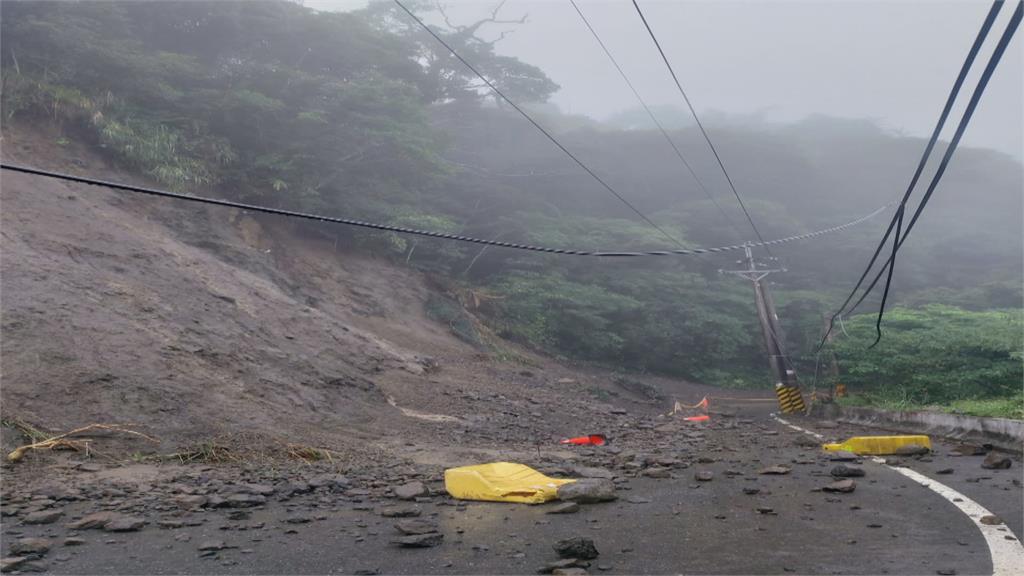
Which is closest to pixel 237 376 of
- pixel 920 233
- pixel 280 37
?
pixel 280 37

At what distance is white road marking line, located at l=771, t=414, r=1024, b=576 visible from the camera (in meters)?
4.11

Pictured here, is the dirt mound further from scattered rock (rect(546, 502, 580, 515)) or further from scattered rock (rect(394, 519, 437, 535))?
scattered rock (rect(546, 502, 580, 515))

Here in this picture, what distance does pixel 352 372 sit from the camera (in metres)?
14.1

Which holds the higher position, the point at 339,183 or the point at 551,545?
the point at 339,183

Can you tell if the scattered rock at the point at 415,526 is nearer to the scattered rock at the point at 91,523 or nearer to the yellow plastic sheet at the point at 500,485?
the yellow plastic sheet at the point at 500,485

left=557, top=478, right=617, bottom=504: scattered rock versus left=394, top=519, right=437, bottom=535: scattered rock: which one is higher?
left=557, top=478, right=617, bottom=504: scattered rock

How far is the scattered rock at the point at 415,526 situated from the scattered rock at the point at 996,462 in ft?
20.3

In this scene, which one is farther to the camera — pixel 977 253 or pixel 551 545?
pixel 977 253

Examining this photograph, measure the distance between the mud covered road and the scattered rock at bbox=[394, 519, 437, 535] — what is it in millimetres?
86

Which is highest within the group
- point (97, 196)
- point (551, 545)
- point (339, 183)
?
point (339, 183)

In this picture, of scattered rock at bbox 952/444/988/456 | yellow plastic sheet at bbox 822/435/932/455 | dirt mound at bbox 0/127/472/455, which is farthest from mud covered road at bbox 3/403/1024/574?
dirt mound at bbox 0/127/472/455

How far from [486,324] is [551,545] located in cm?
2134

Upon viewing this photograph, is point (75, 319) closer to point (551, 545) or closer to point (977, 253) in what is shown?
point (551, 545)

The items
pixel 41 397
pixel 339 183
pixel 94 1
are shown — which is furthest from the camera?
pixel 339 183
